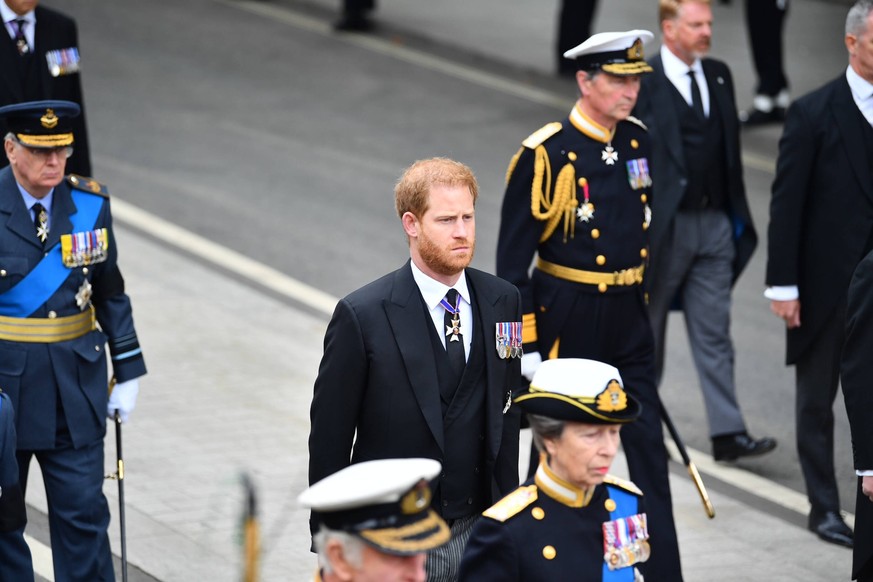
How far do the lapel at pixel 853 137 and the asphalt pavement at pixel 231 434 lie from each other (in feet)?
5.49

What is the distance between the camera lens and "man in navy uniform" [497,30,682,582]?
732 centimetres

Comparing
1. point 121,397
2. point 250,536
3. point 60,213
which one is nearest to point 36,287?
point 60,213

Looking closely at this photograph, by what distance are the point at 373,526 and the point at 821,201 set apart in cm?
474

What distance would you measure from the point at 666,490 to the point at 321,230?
6000 mm

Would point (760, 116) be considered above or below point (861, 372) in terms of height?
below

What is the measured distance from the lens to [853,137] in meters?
7.97

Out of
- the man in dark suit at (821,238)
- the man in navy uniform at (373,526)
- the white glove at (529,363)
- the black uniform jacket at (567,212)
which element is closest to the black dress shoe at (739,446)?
the man in dark suit at (821,238)

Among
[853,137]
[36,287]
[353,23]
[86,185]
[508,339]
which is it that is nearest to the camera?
[508,339]

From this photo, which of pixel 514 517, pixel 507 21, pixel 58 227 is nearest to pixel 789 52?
pixel 507 21

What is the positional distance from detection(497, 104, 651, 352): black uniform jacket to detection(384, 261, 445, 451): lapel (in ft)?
5.88

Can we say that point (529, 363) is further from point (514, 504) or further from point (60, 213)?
point (514, 504)

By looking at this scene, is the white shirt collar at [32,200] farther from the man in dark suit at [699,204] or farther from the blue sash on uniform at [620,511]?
the man in dark suit at [699,204]

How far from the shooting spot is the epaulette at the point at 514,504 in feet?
15.5

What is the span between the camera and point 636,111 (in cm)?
884
